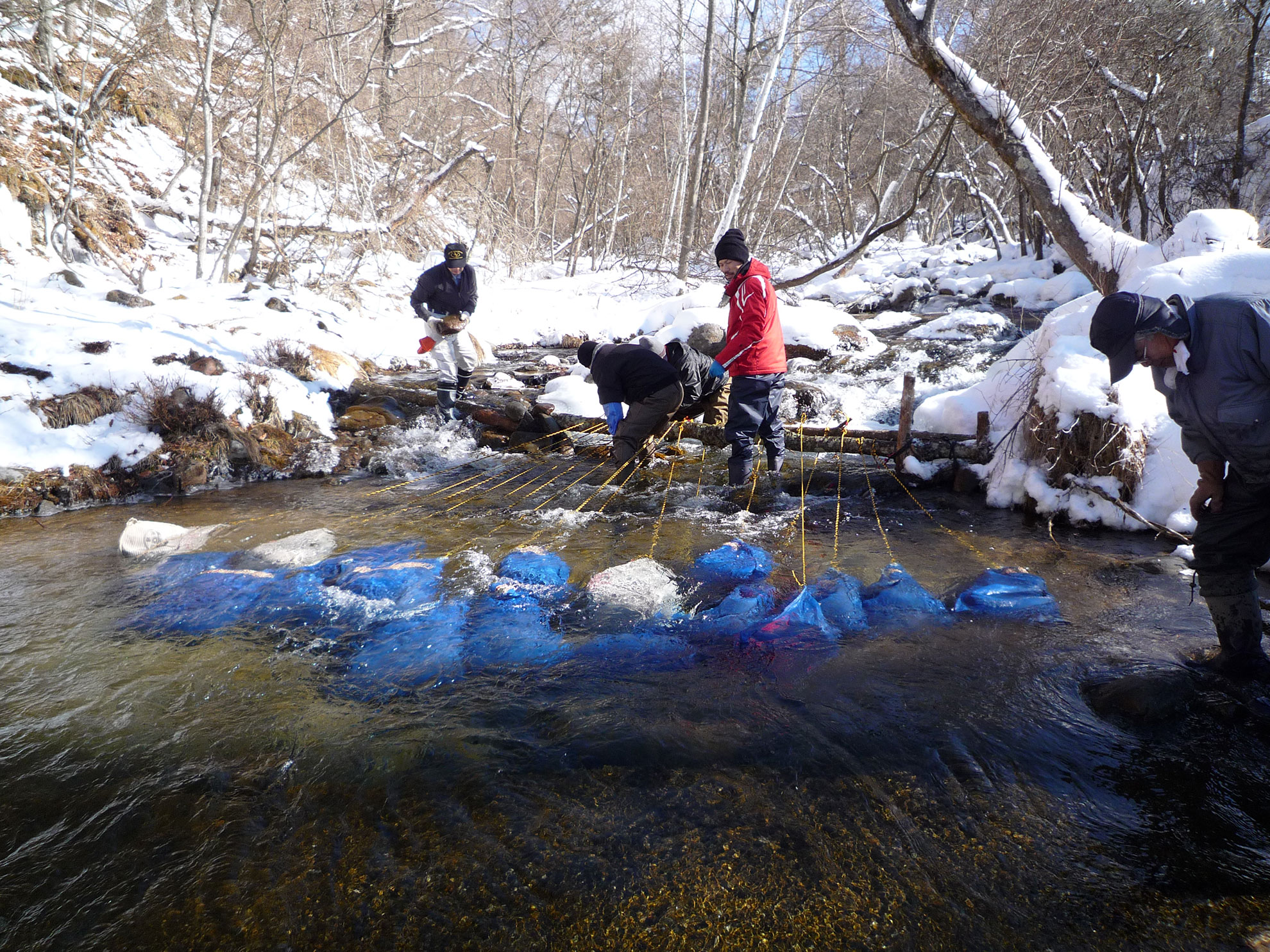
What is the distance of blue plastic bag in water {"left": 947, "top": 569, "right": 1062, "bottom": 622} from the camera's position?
140 inches

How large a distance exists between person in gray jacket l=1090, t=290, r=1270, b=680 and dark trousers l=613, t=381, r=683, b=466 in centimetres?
339

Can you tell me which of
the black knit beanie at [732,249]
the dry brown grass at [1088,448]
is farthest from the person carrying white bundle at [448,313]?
the dry brown grass at [1088,448]

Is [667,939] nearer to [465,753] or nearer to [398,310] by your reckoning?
[465,753]

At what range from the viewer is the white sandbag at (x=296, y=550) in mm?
4254

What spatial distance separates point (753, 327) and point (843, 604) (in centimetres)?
232

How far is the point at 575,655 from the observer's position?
3221 millimetres

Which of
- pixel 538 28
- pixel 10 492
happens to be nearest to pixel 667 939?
pixel 10 492

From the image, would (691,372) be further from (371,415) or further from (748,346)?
(371,415)

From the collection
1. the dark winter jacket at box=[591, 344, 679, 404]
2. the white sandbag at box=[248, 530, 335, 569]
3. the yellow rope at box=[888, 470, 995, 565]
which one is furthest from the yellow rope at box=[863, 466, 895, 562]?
the white sandbag at box=[248, 530, 335, 569]

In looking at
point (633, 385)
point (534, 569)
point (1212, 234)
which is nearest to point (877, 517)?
point (633, 385)

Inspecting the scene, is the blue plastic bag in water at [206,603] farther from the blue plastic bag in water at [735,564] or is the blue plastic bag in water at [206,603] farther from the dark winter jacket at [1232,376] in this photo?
the dark winter jacket at [1232,376]

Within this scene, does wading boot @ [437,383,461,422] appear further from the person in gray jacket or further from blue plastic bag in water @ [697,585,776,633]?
the person in gray jacket

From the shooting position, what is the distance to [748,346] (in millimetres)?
5059

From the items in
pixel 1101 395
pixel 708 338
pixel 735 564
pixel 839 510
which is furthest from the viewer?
pixel 708 338
